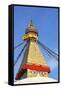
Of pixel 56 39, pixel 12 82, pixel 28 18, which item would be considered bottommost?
pixel 12 82

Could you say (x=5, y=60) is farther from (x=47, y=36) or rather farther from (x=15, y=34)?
(x=47, y=36)

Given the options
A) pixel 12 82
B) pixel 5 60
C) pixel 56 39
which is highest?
pixel 56 39

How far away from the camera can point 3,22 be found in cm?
184

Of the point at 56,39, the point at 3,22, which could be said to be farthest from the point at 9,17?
the point at 56,39

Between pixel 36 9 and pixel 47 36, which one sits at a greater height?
pixel 36 9

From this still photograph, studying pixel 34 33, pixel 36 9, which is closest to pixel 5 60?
pixel 34 33

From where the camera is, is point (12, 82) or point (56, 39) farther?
point (56, 39)

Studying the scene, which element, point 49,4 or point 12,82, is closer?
point 12,82

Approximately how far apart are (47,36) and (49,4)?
198mm

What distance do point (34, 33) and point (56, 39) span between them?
15 centimetres
